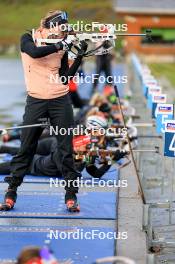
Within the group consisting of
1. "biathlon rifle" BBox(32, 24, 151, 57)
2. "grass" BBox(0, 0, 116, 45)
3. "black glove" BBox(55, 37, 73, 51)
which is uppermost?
"grass" BBox(0, 0, 116, 45)

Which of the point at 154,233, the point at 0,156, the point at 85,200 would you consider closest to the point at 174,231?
the point at 154,233

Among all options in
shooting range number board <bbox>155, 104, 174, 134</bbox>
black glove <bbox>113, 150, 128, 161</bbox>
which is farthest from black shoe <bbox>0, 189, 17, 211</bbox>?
black glove <bbox>113, 150, 128, 161</bbox>

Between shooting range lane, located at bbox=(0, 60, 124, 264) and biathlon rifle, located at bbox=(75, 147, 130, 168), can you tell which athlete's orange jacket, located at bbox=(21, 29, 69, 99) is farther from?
biathlon rifle, located at bbox=(75, 147, 130, 168)

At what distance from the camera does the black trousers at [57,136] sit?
7.22 m

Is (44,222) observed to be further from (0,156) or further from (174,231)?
(0,156)

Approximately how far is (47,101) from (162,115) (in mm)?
1283

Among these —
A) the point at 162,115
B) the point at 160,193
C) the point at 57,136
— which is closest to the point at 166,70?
the point at 160,193

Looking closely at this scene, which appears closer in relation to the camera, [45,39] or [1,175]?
[45,39]

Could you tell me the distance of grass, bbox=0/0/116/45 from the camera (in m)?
47.1

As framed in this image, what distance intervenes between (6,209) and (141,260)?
69.2 inches

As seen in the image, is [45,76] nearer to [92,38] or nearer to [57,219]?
[92,38]

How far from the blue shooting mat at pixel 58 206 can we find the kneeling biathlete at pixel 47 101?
121 mm

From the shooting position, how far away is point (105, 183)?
28.2 ft

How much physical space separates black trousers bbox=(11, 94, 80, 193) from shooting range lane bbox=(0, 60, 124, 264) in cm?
31
